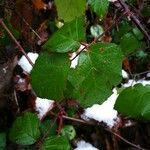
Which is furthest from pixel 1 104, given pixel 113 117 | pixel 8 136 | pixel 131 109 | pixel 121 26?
pixel 121 26

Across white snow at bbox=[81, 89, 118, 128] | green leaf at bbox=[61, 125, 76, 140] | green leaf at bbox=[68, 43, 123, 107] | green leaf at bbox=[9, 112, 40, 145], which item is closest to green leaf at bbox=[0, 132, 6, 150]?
green leaf at bbox=[9, 112, 40, 145]

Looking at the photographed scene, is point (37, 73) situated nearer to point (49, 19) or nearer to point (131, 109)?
point (131, 109)

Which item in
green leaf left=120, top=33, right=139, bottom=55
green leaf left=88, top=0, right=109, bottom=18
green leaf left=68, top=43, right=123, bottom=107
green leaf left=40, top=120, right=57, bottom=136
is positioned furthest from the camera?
→ green leaf left=120, top=33, right=139, bottom=55

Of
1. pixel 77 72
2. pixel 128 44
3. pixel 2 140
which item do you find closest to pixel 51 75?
pixel 77 72

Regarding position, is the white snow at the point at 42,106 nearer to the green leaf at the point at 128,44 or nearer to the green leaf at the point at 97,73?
the green leaf at the point at 128,44

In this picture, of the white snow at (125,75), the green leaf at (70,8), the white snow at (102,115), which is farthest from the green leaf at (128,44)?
the green leaf at (70,8)

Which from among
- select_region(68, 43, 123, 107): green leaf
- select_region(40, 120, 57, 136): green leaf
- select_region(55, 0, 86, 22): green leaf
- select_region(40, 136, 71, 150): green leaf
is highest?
select_region(55, 0, 86, 22): green leaf

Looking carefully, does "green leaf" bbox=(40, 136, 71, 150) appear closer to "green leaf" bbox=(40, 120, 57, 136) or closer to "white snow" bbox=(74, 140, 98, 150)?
"green leaf" bbox=(40, 120, 57, 136)
